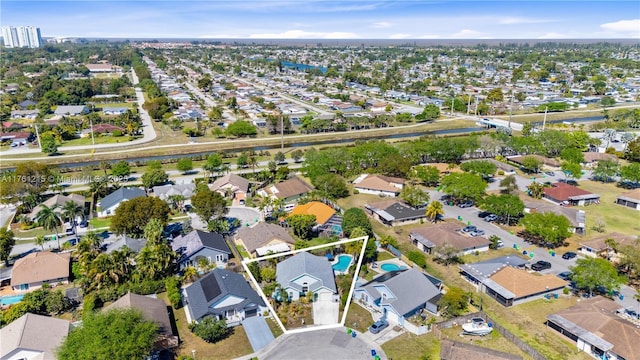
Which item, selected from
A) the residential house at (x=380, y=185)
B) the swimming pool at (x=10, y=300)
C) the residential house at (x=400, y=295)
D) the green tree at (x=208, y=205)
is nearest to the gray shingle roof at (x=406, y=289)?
the residential house at (x=400, y=295)

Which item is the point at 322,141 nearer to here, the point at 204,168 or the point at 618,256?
the point at 204,168

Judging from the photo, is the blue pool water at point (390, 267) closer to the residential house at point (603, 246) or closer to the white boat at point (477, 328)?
the white boat at point (477, 328)

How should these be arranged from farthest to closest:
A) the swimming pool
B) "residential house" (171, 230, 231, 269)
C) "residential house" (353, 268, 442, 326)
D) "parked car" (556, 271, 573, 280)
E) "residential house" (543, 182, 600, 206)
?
"residential house" (543, 182, 600, 206) → "residential house" (171, 230, 231, 269) → "parked car" (556, 271, 573, 280) → the swimming pool → "residential house" (353, 268, 442, 326)

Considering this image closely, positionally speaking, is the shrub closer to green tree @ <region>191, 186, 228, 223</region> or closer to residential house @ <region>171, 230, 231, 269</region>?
residential house @ <region>171, 230, 231, 269</region>

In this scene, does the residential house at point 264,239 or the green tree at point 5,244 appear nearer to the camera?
the green tree at point 5,244

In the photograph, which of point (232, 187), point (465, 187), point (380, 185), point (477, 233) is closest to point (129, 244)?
point (232, 187)

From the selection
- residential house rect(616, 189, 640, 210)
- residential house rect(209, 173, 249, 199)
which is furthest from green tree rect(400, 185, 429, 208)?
residential house rect(616, 189, 640, 210)
